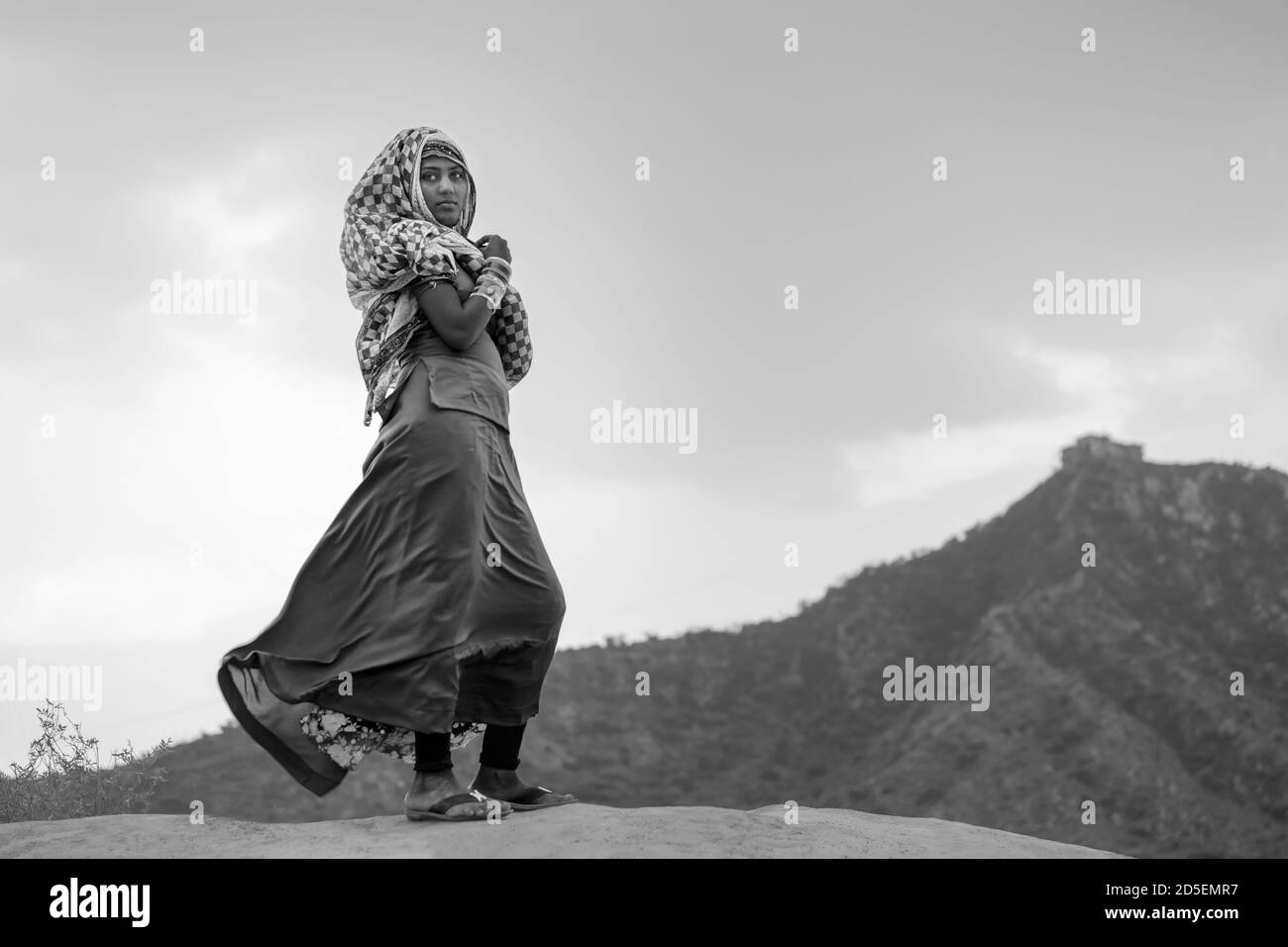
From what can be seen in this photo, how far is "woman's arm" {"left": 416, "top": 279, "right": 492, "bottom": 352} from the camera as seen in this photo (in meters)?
5.17

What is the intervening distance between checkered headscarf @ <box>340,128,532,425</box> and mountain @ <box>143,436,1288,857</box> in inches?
449

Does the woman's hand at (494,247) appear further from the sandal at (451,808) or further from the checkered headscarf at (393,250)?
the sandal at (451,808)

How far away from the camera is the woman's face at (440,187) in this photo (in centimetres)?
543

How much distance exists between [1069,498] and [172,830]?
17.5 m

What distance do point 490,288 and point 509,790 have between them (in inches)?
78.5

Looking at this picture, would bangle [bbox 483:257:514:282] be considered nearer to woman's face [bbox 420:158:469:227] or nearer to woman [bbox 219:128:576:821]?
woman [bbox 219:128:576:821]

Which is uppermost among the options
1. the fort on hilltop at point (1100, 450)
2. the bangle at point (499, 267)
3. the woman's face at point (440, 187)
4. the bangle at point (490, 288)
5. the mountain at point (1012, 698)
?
the fort on hilltop at point (1100, 450)

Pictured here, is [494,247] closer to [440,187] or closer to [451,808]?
[440,187]

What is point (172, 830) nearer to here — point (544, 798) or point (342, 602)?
point (342, 602)

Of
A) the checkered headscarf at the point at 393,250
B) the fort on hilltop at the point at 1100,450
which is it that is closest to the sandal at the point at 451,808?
the checkered headscarf at the point at 393,250

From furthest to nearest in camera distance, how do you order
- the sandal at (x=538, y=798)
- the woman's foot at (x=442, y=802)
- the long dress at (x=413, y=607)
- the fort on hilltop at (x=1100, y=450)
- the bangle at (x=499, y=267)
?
the fort on hilltop at (x=1100, y=450) → the bangle at (x=499, y=267) → the sandal at (x=538, y=798) → the long dress at (x=413, y=607) → the woman's foot at (x=442, y=802)

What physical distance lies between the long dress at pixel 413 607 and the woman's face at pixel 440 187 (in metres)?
0.58

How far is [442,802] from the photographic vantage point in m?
4.88

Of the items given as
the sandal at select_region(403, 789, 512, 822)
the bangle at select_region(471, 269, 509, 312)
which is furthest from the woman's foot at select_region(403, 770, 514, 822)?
the bangle at select_region(471, 269, 509, 312)
